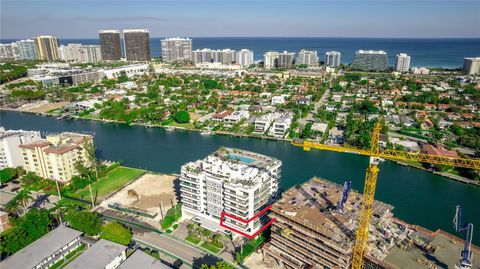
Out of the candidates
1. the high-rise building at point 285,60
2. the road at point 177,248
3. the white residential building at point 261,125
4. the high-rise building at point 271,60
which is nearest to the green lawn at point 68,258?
the road at point 177,248

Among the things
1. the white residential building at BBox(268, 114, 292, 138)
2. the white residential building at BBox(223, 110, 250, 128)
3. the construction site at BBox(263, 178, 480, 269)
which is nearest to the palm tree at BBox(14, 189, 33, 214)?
the construction site at BBox(263, 178, 480, 269)

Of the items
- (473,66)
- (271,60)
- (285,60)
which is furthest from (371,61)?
(271,60)

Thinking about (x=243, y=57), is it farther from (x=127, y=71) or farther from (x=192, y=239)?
(x=192, y=239)

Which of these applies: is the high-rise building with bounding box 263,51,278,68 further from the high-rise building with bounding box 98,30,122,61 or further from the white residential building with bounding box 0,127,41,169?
the white residential building with bounding box 0,127,41,169

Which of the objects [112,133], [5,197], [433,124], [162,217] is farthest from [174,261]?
[433,124]

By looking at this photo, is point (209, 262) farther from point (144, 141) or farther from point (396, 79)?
point (396, 79)
